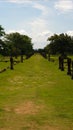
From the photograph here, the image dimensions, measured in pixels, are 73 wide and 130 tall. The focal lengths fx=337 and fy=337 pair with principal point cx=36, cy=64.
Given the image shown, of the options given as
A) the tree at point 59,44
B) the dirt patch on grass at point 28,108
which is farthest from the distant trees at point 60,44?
the dirt patch on grass at point 28,108

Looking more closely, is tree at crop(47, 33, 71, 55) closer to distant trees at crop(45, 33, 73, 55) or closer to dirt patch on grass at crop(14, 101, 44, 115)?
distant trees at crop(45, 33, 73, 55)

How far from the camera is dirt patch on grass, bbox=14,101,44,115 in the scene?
509 inches

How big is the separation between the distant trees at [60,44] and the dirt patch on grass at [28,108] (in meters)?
81.3

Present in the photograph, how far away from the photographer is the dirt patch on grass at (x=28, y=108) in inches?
509

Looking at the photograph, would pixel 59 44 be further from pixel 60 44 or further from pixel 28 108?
pixel 28 108

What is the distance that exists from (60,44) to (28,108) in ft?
275

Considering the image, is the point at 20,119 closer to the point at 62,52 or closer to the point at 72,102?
the point at 72,102

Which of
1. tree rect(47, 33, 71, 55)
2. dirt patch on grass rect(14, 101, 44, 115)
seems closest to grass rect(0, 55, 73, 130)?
dirt patch on grass rect(14, 101, 44, 115)

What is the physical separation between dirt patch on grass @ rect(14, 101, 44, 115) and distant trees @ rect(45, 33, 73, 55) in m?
81.3

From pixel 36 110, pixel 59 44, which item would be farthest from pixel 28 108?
pixel 59 44

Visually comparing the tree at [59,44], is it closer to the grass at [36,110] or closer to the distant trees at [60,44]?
the distant trees at [60,44]

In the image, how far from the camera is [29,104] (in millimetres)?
14672

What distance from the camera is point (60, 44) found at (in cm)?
9681

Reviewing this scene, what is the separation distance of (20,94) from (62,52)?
259ft
